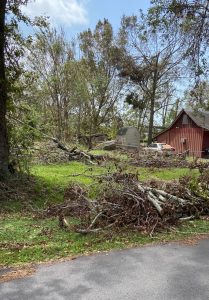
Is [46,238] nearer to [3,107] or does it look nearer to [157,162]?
[3,107]

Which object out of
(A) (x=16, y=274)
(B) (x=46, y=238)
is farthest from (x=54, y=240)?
(A) (x=16, y=274)

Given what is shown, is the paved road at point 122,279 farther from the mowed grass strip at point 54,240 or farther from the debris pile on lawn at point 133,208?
the debris pile on lawn at point 133,208

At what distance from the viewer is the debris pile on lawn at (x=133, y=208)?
6.73 meters

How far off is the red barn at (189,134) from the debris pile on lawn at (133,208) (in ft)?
94.9

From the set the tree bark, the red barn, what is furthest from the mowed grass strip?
the red barn

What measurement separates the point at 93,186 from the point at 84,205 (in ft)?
5.91

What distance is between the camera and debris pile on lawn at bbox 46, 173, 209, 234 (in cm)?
673

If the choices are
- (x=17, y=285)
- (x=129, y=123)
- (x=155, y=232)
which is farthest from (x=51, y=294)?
(x=129, y=123)

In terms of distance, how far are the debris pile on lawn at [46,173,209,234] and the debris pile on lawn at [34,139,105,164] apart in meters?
6.90

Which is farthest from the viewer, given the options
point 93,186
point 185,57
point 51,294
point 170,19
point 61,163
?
point 61,163

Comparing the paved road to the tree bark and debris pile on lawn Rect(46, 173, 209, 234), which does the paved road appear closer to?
debris pile on lawn Rect(46, 173, 209, 234)

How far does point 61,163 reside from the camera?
16.3m

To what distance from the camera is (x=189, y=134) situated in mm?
40375

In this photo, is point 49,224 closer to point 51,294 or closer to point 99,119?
point 51,294
